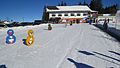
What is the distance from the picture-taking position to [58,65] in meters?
9.82

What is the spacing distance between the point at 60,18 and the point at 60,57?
278ft

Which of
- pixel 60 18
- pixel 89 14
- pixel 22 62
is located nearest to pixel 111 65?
pixel 22 62

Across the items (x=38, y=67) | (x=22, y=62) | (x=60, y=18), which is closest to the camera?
(x=38, y=67)

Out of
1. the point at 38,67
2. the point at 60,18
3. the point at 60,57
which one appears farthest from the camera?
the point at 60,18

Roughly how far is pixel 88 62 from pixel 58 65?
5.19ft

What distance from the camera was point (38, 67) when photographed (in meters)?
9.49

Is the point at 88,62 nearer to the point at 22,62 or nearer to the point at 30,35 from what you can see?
the point at 22,62

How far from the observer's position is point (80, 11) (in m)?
100

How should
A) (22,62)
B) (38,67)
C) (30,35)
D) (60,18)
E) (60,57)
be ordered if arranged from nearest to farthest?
(38,67) → (22,62) → (60,57) → (30,35) → (60,18)

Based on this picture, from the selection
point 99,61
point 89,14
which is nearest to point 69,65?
point 99,61

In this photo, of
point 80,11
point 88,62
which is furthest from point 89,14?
point 88,62

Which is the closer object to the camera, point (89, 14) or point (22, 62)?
point (22, 62)

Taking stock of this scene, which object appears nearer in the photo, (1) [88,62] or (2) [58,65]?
(2) [58,65]

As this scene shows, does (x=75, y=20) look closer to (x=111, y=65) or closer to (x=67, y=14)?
(x=67, y=14)
